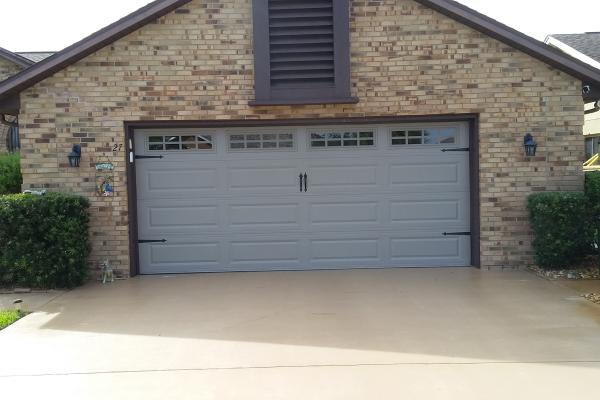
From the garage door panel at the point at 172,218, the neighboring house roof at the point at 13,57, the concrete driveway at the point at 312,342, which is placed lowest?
the concrete driveway at the point at 312,342

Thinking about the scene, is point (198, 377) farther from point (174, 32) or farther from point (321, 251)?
point (174, 32)

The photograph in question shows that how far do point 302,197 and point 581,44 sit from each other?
13874 mm

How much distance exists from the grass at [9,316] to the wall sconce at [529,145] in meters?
7.51

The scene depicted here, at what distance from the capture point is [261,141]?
399 inches

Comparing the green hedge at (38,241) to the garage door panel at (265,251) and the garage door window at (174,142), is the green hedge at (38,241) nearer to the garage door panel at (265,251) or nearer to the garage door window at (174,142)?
the garage door window at (174,142)

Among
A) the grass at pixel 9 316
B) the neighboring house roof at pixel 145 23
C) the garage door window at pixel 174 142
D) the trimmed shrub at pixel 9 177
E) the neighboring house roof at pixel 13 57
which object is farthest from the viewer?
the neighboring house roof at pixel 13 57

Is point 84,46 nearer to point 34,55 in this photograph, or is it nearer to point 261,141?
point 261,141

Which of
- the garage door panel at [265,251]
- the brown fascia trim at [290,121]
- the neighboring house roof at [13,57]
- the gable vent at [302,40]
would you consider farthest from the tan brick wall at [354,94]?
the neighboring house roof at [13,57]

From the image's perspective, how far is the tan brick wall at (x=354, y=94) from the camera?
9625mm

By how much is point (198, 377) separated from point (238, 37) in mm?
5938

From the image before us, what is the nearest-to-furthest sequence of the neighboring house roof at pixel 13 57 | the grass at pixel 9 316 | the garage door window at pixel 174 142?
1. the grass at pixel 9 316
2. the garage door window at pixel 174 142
3. the neighboring house roof at pixel 13 57

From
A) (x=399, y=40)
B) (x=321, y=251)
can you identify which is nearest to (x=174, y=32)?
(x=399, y=40)

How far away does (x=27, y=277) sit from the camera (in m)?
8.87

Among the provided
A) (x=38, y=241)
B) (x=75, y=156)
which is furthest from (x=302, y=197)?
(x=38, y=241)
